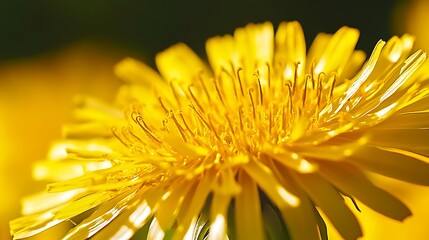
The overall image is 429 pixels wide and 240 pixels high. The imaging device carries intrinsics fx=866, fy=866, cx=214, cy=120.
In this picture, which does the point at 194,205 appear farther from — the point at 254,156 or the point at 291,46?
the point at 291,46

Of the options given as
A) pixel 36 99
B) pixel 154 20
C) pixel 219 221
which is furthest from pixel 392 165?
pixel 154 20

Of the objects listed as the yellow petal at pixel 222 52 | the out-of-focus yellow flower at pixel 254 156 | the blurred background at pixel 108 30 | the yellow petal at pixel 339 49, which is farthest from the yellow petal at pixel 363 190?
the blurred background at pixel 108 30

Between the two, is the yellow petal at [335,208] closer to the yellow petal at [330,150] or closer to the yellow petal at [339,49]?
the yellow petal at [330,150]

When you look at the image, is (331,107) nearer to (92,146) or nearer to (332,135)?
(332,135)

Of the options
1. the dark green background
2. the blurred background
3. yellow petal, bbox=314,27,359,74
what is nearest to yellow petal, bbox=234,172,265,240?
yellow petal, bbox=314,27,359,74

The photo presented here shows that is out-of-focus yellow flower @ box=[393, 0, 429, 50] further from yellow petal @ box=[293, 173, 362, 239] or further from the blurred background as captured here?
yellow petal @ box=[293, 173, 362, 239]

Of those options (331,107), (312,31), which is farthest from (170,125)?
(312,31)
